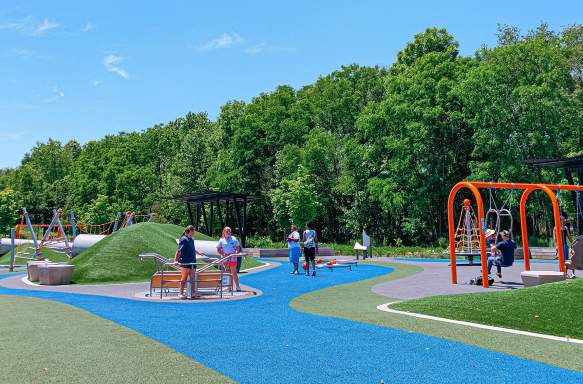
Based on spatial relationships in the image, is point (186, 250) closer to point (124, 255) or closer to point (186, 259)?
point (186, 259)

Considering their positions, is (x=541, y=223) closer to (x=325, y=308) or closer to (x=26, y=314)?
(x=325, y=308)

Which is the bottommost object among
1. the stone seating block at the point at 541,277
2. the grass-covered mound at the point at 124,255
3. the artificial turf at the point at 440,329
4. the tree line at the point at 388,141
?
the artificial turf at the point at 440,329

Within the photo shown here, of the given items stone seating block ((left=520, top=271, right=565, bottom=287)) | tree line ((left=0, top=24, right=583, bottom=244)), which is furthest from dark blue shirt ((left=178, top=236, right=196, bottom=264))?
tree line ((left=0, top=24, right=583, bottom=244))

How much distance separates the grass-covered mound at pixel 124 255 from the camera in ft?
66.5

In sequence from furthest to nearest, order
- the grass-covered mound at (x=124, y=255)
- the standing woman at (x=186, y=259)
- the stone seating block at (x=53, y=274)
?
the grass-covered mound at (x=124, y=255) → the stone seating block at (x=53, y=274) → the standing woman at (x=186, y=259)

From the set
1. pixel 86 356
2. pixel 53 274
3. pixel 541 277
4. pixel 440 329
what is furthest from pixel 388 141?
pixel 86 356

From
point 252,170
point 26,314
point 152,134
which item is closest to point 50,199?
point 152,134

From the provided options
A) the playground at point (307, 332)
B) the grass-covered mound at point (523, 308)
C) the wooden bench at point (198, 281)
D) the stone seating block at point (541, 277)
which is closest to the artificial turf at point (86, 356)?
the playground at point (307, 332)

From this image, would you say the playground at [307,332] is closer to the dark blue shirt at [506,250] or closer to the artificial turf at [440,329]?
the artificial turf at [440,329]

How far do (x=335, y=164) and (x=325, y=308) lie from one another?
44735 mm

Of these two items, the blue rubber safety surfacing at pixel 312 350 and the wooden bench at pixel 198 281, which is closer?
the blue rubber safety surfacing at pixel 312 350

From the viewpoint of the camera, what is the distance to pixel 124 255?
2183 centimetres

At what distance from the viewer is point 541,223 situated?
4697cm

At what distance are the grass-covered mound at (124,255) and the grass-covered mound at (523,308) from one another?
494 inches
